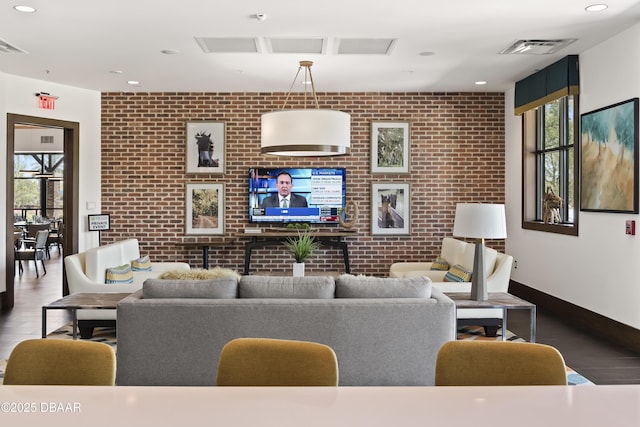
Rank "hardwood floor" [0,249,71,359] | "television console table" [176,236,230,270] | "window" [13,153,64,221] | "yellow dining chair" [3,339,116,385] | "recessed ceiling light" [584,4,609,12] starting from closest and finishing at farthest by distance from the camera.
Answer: "yellow dining chair" [3,339,116,385]
"recessed ceiling light" [584,4,609,12]
"hardwood floor" [0,249,71,359]
"television console table" [176,236,230,270]
"window" [13,153,64,221]

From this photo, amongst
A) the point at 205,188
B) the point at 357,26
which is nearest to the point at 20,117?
the point at 205,188

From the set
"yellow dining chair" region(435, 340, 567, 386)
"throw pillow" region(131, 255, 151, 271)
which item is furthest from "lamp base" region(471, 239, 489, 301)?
"throw pillow" region(131, 255, 151, 271)

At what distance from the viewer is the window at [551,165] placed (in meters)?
6.57

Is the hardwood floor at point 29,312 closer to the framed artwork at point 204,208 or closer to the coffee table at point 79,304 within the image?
the coffee table at point 79,304

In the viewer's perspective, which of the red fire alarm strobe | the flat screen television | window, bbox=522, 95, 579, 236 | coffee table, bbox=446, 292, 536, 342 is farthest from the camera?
the flat screen television

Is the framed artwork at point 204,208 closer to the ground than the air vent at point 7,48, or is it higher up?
closer to the ground

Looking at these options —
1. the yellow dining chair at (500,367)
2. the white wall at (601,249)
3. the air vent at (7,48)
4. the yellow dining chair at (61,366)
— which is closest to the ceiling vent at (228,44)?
the air vent at (7,48)

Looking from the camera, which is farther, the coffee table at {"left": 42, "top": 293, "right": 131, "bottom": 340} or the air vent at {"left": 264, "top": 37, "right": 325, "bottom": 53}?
the air vent at {"left": 264, "top": 37, "right": 325, "bottom": 53}

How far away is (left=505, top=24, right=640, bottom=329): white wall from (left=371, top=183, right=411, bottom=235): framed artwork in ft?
6.07

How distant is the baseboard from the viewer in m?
5.21

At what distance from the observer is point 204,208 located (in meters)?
8.42

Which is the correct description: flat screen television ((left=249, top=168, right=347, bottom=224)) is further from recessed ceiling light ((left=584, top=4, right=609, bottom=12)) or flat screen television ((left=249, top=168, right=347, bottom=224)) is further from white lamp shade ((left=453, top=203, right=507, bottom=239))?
recessed ceiling light ((left=584, top=4, right=609, bottom=12))

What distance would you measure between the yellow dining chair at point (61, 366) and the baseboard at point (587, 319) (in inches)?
190

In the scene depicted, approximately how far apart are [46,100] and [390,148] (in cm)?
474
